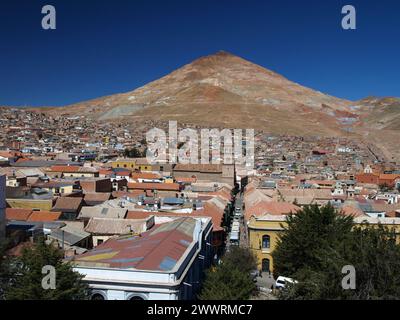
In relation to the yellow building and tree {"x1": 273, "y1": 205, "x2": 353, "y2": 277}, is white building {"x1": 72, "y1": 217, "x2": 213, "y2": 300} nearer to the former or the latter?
tree {"x1": 273, "y1": 205, "x2": 353, "y2": 277}

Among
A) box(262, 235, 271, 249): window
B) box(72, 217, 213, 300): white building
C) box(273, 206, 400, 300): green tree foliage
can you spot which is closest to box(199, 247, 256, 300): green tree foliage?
box(72, 217, 213, 300): white building

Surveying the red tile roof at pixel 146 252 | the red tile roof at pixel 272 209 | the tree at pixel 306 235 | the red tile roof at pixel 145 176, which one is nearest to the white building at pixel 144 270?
the red tile roof at pixel 146 252

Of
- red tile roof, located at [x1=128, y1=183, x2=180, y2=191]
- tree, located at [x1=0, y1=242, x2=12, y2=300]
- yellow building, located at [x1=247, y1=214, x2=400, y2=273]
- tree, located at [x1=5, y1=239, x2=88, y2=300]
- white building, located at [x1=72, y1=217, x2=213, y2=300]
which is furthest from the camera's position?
red tile roof, located at [x1=128, y1=183, x2=180, y2=191]

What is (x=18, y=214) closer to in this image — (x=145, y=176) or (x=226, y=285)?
(x=226, y=285)

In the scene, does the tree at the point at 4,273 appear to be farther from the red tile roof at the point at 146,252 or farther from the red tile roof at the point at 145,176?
the red tile roof at the point at 145,176

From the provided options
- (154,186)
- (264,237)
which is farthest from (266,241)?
(154,186)

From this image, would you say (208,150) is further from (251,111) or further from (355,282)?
(355,282)
